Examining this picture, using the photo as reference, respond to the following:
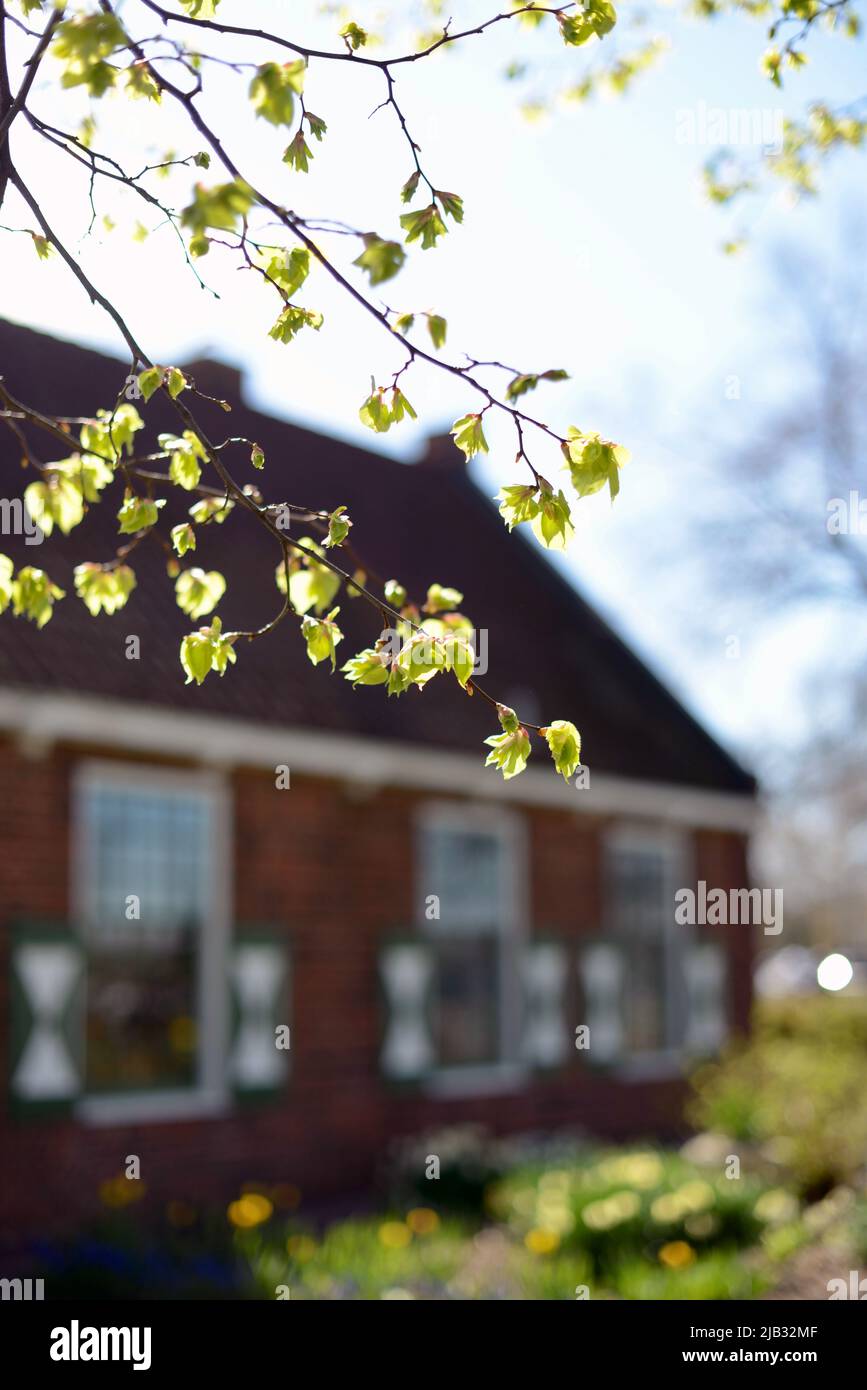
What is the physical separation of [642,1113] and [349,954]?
155 inches

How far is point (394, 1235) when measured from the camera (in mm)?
7961

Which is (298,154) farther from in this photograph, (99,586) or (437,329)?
(99,586)

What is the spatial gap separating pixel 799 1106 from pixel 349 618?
5016 mm

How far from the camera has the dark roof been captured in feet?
30.3

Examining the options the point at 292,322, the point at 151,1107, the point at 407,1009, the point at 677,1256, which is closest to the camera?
the point at 292,322

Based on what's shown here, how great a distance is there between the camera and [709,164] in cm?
869

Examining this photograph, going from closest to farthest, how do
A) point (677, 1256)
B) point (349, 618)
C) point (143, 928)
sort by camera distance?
1. point (677, 1256)
2. point (143, 928)
3. point (349, 618)

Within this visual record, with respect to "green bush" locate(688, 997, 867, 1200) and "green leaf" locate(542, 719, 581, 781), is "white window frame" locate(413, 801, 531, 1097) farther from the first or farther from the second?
"green leaf" locate(542, 719, 581, 781)

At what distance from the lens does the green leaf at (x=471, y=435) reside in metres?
3.64

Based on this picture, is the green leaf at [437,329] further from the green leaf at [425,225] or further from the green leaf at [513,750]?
the green leaf at [513,750]

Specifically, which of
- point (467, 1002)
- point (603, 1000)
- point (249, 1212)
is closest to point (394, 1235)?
point (249, 1212)

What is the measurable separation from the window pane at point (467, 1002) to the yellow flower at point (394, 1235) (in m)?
3.64

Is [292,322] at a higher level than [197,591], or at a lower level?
higher
